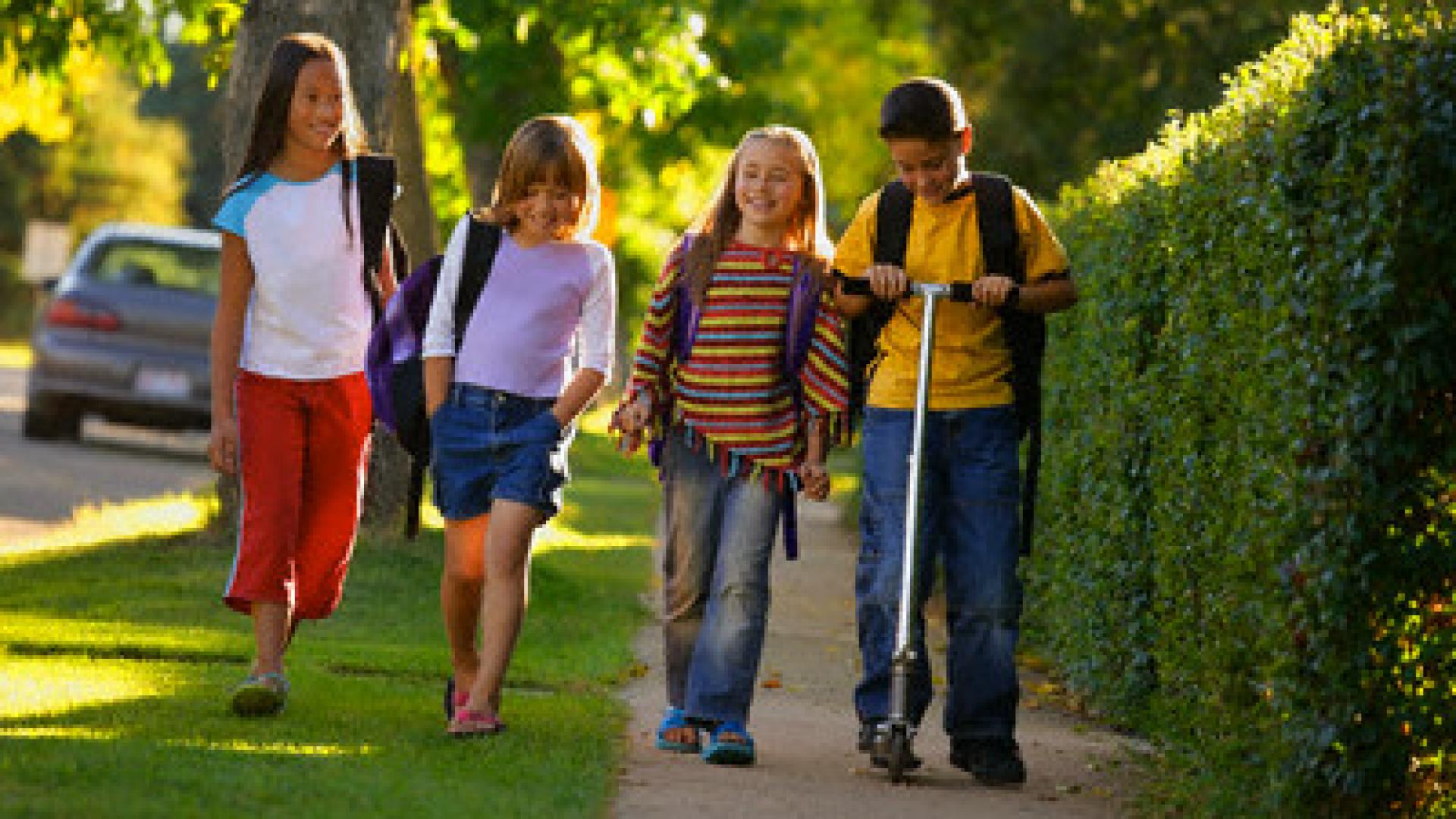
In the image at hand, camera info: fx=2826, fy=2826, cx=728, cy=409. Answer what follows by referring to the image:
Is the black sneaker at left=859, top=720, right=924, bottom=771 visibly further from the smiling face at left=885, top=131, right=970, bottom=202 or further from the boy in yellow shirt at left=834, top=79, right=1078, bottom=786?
the smiling face at left=885, top=131, right=970, bottom=202

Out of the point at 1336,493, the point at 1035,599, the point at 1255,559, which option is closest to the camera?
the point at 1336,493

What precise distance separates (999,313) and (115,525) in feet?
27.9

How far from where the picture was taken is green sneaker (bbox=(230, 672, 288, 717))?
308 inches

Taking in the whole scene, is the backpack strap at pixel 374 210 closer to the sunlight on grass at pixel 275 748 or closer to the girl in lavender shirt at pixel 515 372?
the girl in lavender shirt at pixel 515 372

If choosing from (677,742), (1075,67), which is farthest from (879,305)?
(1075,67)

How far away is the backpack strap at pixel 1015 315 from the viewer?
7.77 meters

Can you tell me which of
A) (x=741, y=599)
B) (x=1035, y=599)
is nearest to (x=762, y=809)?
(x=741, y=599)

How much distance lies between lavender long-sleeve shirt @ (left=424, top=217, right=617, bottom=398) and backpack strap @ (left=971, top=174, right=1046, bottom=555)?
42.2 inches

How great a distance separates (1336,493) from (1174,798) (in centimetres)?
143

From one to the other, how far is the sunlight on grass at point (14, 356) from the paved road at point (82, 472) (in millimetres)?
15094

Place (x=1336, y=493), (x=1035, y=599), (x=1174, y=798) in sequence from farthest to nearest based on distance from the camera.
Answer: (x=1035, y=599), (x=1174, y=798), (x=1336, y=493)

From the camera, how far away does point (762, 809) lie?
6.94 metres

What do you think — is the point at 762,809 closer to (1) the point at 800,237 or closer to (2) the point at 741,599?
(2) the point at 741,599

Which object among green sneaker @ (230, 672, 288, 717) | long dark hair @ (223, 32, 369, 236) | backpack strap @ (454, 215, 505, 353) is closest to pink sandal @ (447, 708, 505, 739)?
green sneaker @ (230, 672, 288, 717)
